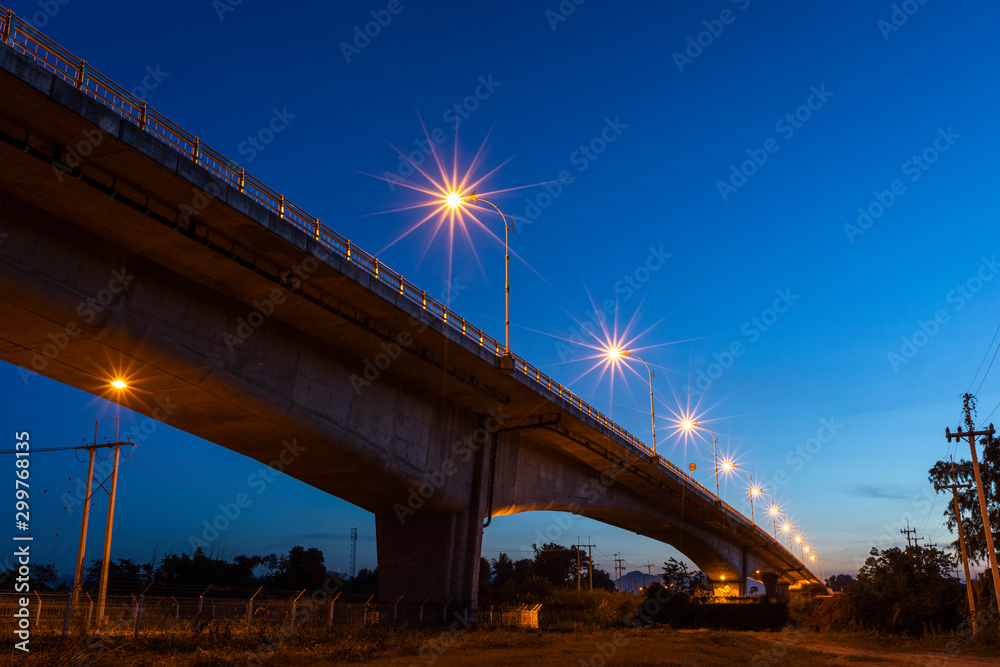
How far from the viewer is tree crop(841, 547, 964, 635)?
36938mm

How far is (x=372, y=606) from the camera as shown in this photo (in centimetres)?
3047

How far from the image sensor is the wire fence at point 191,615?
21.6 meters

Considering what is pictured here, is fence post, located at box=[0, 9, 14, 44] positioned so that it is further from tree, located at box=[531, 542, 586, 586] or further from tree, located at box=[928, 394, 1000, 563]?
tree, located at box=[531, 542, 586, 586]

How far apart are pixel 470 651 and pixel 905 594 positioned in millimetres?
27359

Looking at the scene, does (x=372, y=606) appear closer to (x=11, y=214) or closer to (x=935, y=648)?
(x=11, y=214)

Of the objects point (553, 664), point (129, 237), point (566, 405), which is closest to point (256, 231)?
point (129, 237)

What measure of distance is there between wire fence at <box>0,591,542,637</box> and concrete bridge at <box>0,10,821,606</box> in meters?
5.00

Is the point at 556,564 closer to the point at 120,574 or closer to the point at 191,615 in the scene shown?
the point at 120,574

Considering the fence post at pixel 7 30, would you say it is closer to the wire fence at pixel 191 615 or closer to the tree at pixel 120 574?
the wire fence at pixel 191 615

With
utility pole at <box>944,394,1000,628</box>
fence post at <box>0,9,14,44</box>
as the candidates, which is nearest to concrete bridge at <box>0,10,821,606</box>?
fence post at <box>0,9,14,44</box>

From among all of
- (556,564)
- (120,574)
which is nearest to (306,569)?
(120,574)

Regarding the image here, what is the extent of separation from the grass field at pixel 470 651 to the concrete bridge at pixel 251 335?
625cm

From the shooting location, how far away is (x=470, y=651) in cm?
2441

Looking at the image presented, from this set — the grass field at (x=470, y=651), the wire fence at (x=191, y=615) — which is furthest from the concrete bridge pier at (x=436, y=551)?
the grass field at (x=470, y=651)
